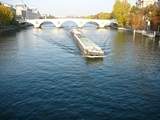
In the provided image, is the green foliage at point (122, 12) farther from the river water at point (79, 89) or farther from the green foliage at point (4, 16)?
the river water at point (79, 89)

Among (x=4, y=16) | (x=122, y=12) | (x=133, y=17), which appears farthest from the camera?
(x=122, y=12)

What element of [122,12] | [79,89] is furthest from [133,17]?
[79,89]

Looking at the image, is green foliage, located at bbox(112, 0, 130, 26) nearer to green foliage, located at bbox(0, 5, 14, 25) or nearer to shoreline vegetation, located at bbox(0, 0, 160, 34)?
shoreline vegetation, located at bbox(0, 0, 160, 34)

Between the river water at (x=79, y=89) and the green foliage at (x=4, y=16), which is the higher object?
the green foliage at (x=4, y=16)

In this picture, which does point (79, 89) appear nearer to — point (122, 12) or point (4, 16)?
point (4, 16)

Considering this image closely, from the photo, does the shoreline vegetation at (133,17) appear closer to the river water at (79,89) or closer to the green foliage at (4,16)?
the green foliage at (4,16)

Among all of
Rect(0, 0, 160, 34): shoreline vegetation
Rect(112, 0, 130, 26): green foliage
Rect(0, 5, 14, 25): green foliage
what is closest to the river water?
Rect(0, 0, 160, 34): shoreline vegetation

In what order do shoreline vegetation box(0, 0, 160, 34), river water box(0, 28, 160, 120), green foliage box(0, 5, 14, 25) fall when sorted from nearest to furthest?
river water box(0, 28, 160, 120) → shoreline vegetation box(0, 0, 160, 34) → green foliage box(0, 5, 14, 25)

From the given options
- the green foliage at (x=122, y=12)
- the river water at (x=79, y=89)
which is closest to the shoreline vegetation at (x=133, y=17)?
the green foliage at (x=122, y=12)

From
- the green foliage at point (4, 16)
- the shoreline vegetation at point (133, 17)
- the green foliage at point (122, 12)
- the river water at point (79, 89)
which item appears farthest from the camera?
the green foliage at point (122, 12)

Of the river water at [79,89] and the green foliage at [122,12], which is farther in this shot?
the green foliage at [122,12]

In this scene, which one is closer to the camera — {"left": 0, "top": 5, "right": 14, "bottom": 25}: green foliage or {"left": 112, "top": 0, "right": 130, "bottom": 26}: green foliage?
{"left": 0, "top": 5, "right": 14, "bottom": 25}: green foliage

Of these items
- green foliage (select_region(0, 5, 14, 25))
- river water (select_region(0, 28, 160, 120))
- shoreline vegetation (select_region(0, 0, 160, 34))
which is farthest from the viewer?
green foliage (select_region(0, 5, 14, 25))

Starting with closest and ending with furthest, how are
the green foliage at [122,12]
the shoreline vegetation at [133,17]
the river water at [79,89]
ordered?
the river water at [79,89] < the shoreline vegetation at [133,17] < the green foliage at [122,12]
